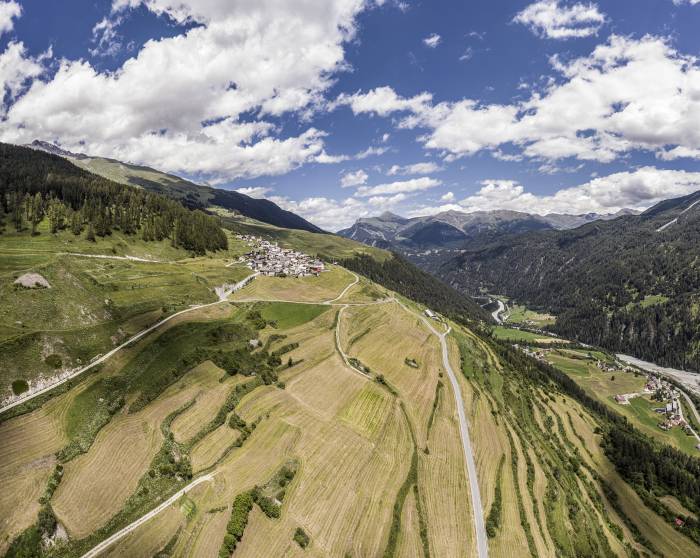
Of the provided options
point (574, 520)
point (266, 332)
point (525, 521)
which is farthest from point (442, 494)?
point (266, 332)

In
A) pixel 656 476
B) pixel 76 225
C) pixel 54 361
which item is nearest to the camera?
pixel 54 361

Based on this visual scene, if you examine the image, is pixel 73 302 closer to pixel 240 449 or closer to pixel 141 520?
pixel 240 449

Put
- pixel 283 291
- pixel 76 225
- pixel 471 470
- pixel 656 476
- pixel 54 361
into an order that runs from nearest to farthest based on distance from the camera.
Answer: pixel 54 361, pixel 471 470, pixel 656 476, pixel 283 291, pixel 76 225

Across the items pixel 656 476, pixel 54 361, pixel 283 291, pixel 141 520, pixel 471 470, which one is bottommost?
pixel 656 476

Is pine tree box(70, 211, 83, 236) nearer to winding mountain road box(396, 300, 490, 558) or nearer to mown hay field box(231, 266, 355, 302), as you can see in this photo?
mown hay field box(231, 266, 355, 302)

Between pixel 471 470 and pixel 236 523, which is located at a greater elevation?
pixel 236 523

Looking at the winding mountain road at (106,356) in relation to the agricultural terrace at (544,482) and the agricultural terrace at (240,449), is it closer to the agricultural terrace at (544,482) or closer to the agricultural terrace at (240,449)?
the agricultural terrace at (240,449)

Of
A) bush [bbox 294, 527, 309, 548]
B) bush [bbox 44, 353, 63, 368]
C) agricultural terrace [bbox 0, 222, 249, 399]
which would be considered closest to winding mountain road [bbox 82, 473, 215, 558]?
bush [bbox 294, 527, 309, 548]

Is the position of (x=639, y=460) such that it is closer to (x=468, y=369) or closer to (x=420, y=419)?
(x=468, y=369)

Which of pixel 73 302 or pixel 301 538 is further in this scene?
pixel 73 302

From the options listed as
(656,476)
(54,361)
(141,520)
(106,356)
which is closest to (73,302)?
(106,356)
